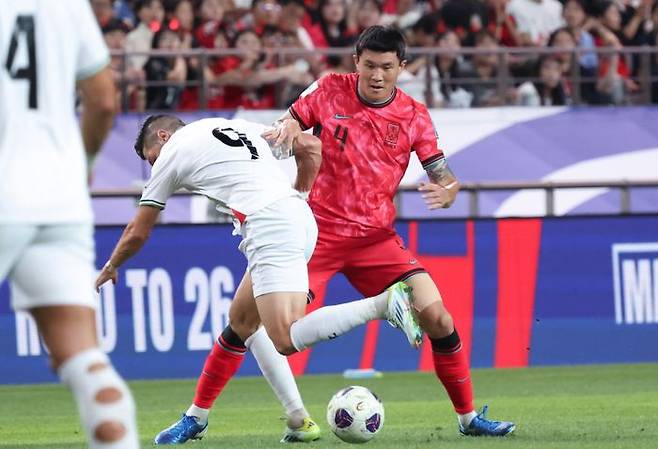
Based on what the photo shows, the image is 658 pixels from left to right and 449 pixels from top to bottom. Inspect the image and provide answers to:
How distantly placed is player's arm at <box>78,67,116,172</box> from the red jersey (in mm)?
3745

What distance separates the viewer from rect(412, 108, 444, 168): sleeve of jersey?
28.6 ft

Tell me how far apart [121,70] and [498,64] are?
417 centimetres

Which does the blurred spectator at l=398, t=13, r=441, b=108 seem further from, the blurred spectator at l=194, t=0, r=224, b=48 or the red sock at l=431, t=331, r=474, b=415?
the red sock at l=431, t=331, r=474, b=415

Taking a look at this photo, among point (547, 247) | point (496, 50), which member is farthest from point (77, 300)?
point (496, 50)

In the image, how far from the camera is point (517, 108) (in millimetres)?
16703

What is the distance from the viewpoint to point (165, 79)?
51.2 feet

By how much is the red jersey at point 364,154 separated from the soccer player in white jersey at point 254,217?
51 cm

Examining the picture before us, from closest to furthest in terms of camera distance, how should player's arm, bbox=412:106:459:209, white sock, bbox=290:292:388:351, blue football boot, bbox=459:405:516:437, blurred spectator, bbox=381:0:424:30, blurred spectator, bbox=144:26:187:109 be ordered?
white sock, bbox=290:292:388:351
blue football boot, bbox=459:405:516:437
player's arm, bbox=412:106:459:209
blurred spectator, bbox=144:26:187:109
blurred spectator, bbox=381:0:424:30

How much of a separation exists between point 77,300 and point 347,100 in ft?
14.4

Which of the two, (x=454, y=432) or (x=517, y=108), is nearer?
(x=454, y=432)

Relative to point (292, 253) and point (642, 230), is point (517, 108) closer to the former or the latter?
point (642, 230)

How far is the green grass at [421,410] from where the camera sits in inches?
319

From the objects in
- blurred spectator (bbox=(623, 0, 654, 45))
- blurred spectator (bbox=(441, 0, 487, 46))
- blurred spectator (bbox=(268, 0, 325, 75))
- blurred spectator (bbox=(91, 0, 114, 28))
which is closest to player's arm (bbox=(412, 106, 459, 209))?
blurred spectator (bbox=(268, 0, 325, 75))

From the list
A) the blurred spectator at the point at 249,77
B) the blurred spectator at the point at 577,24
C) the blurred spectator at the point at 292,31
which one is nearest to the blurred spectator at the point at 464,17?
the blurred spectator at the point at 577,24
